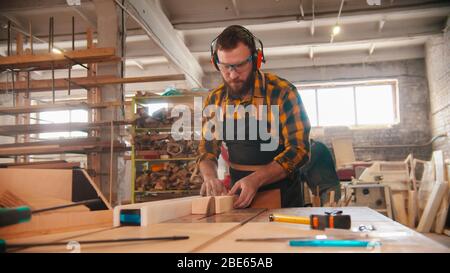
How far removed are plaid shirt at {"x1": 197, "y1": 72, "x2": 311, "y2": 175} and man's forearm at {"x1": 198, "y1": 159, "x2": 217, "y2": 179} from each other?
0.04 metres

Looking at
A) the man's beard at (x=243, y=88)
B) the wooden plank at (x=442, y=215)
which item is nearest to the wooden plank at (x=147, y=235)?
the man's beard at (x=243, y=88)

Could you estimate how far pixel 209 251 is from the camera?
736 millimetres

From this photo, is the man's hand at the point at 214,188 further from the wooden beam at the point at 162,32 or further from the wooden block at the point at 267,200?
the wooden beam at the point at 162,32

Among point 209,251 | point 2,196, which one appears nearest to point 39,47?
point 2,196

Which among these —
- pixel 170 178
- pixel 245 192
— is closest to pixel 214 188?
pixel 245 192

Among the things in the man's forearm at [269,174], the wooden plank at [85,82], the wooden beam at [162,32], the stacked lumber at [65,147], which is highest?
the wooden beam at [162,32]

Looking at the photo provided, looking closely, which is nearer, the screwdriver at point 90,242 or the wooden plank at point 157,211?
the screwdriver at point 90,242

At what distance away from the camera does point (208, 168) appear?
2215 millimetres

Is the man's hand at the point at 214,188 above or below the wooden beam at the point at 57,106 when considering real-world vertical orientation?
below

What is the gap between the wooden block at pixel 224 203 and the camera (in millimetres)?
1648

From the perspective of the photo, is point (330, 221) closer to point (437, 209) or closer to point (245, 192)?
point (245, 192)

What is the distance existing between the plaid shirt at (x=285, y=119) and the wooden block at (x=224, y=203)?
36 cm
